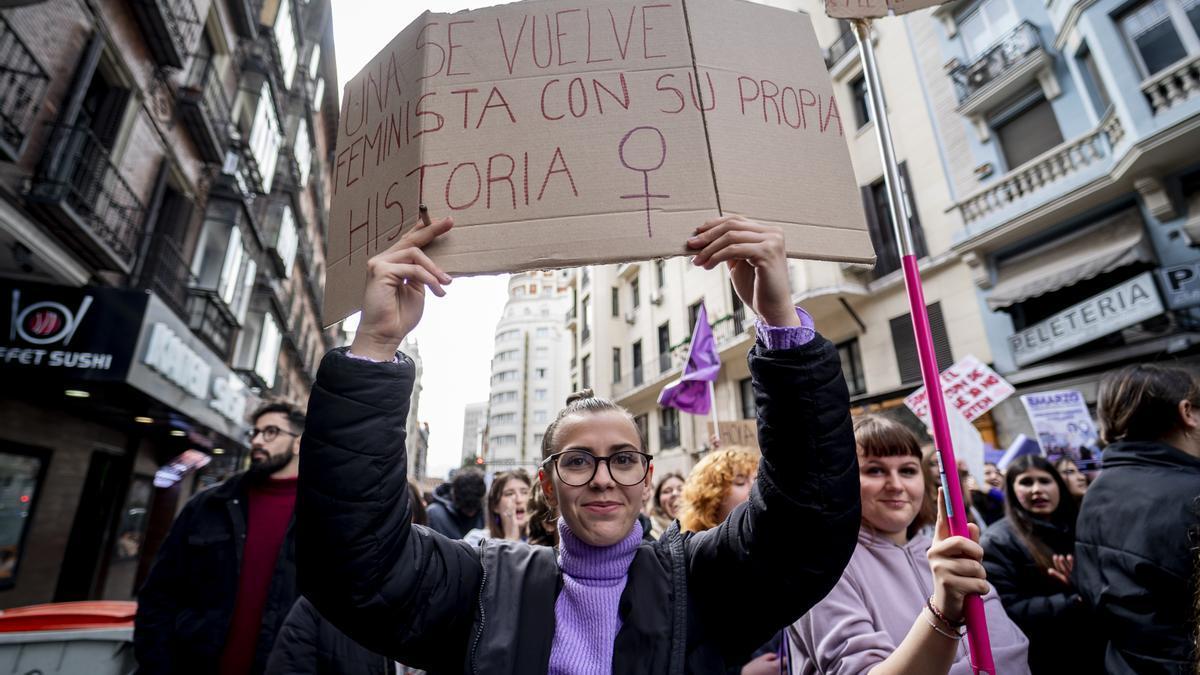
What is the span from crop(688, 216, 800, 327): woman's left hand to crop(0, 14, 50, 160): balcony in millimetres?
7101

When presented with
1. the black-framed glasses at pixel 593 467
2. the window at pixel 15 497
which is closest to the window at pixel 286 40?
the window at pixel 15 497

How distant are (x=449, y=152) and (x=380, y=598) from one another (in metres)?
1.06

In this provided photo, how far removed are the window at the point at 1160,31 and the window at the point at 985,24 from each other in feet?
8.14

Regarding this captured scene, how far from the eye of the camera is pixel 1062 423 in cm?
700

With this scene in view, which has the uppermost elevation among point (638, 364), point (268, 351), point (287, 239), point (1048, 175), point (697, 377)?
point (287, 239)

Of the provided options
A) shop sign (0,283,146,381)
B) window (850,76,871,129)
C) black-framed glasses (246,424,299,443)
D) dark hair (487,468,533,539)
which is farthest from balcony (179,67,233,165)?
window (850,76,871,129)

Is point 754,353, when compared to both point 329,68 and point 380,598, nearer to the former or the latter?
point 380,598

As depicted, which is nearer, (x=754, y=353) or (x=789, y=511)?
(x=789, y=511)

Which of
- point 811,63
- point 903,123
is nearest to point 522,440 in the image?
point 903,123

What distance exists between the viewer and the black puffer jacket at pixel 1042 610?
111 inches

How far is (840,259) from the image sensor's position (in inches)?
58.1

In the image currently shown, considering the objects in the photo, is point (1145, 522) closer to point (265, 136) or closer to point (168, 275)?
point (168, 275)

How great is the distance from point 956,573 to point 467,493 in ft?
13.5

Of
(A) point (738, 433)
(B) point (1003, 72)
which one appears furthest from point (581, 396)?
(B) point (1003, 72)
